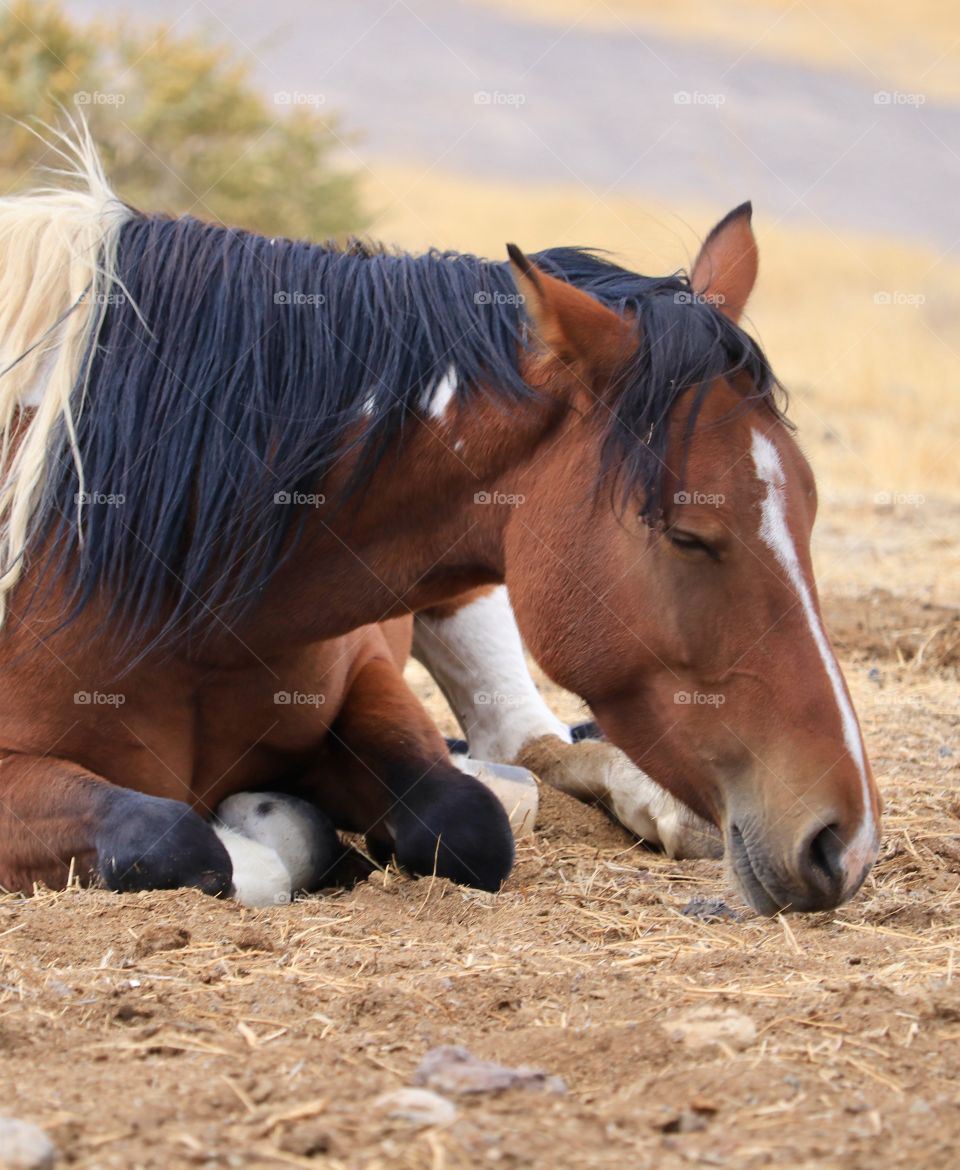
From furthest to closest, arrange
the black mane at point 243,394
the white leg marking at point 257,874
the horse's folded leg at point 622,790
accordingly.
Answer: the horse's folded leg at point 622,790 < the white leg marking at point 257,874 < the black mane at point 243,394

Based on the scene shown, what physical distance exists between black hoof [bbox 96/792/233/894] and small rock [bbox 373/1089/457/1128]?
1.26 metres

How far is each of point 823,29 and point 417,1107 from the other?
41215 millimetres

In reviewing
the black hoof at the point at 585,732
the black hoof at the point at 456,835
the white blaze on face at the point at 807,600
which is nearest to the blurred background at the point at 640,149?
the white blaze on face at the point at 807,600

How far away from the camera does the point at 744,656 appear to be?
110 inches

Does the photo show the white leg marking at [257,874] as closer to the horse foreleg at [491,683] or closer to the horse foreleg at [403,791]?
the horse foreleg at [403,791]

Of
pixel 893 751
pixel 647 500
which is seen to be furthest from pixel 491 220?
pixel 647 500

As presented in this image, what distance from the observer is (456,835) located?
132 inches

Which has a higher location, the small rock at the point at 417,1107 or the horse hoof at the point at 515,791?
the small rock at the point at 417,1107

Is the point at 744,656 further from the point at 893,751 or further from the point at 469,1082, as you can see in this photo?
the point at 893,751

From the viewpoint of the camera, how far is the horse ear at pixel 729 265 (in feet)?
10.9

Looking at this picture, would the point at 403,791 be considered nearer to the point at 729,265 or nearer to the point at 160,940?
the point at 160,940

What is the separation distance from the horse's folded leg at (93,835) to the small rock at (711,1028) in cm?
121

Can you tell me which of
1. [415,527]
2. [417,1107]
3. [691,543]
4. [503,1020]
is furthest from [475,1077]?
[415,527]

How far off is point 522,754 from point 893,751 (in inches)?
50.0
